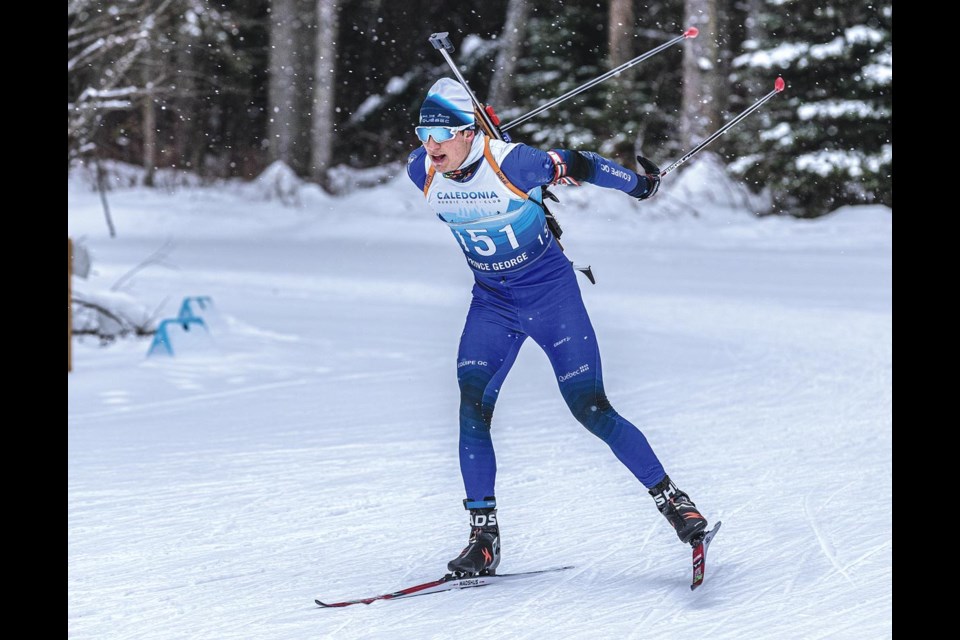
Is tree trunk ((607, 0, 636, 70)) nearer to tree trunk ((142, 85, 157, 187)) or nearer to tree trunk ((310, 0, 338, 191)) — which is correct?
tree trunk ((310, 0, 338, 191))

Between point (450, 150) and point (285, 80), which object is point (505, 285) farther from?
point (285, 80)

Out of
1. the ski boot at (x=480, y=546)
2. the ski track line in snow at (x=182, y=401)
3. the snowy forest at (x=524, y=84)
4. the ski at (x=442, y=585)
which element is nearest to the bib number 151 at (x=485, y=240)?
the ski boot at (x=480, y=546)

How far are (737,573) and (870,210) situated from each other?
16.7 meters

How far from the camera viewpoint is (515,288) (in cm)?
461

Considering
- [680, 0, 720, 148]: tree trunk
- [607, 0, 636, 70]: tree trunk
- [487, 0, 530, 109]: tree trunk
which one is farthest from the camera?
[487, 0, 530, 109]: tree trunk

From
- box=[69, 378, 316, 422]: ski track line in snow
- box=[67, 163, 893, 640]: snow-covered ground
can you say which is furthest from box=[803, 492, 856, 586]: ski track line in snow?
box=[69, 378, 316, 422]: ski track line in snow

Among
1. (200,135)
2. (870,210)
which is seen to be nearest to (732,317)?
(870,210)

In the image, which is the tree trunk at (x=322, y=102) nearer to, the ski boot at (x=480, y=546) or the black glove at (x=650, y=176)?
the black glove at (x=650, y=176)

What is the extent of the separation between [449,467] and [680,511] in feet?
7.64

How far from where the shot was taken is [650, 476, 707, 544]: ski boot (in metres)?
4.59

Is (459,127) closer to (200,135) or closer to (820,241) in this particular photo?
(820,241)

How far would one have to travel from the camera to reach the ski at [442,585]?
14.5 ft

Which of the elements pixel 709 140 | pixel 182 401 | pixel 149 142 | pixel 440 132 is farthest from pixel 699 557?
pixel 149 142

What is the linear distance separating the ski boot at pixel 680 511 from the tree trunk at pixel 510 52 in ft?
68.3
